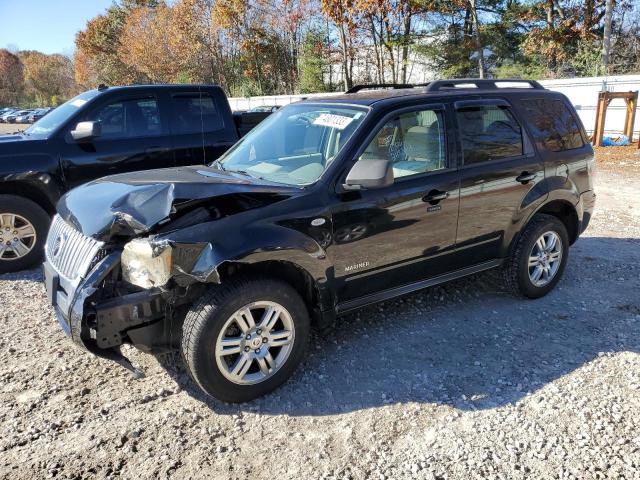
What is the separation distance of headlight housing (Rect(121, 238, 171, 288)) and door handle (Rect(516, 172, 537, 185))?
3.06m

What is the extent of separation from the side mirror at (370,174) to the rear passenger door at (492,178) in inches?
39.3

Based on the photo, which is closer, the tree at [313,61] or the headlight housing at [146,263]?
the headlight housing at [146,263]

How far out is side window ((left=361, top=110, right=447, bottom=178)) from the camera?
12.0ft

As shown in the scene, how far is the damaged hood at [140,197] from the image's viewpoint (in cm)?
291

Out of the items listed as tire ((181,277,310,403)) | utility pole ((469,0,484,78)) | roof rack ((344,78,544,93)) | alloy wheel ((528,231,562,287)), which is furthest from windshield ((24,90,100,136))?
utility pole ((469,0,484,78))

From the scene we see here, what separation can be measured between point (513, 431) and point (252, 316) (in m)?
1.69

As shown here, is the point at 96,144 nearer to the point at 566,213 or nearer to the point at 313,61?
the point at 566,213

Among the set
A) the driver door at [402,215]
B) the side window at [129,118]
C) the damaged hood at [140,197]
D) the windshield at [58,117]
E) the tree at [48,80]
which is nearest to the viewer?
the damaged hood at [140,197]

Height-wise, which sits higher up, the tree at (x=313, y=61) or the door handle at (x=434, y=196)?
the tree at (x=313, y=61)

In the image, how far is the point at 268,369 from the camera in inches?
128

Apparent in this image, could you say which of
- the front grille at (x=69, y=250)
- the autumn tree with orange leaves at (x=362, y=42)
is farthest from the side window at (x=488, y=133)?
the autumn tree with orange leaves at (x=362, y=42)

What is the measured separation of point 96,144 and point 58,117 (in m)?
0.63

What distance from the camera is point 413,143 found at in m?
3.87

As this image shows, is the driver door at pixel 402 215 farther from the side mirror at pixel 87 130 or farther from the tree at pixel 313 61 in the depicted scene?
the tree at pixel 313 61
